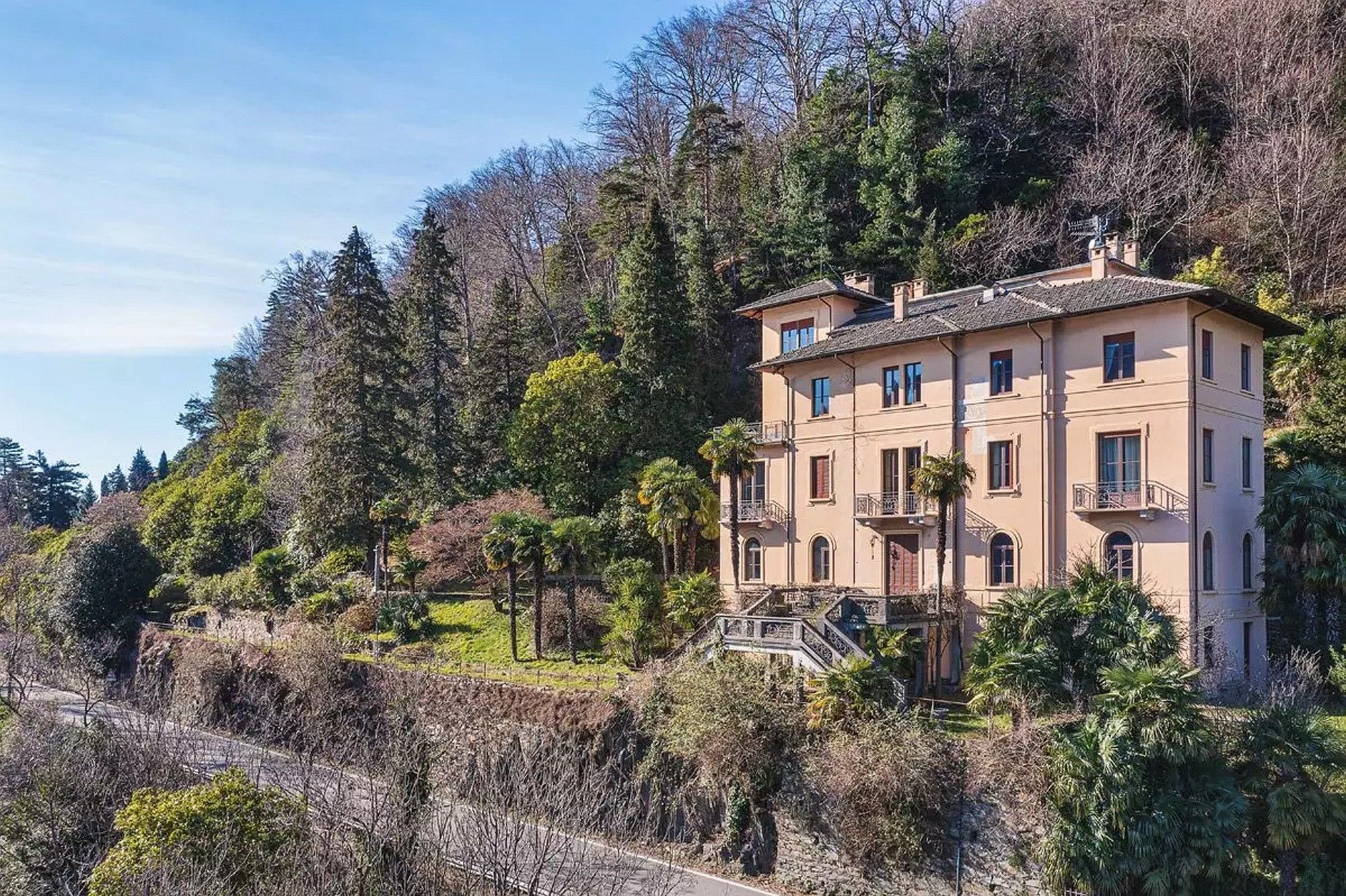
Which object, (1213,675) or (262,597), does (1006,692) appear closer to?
(1213,675)

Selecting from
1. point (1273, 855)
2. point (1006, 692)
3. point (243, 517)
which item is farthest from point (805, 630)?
point (243, 517)

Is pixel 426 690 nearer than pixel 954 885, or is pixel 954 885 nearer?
pixel 954 885

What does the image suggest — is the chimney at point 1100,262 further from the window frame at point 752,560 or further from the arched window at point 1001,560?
the window frame at point 752,560

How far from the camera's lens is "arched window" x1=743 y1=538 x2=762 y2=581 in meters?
37.9

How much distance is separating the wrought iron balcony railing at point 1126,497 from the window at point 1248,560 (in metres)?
4.48

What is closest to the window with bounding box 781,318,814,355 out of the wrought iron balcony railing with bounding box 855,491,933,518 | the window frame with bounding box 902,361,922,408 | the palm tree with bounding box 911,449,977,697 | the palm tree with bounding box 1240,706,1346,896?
the window frame with bounding box 902,361,922,408

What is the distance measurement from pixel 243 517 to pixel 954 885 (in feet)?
158

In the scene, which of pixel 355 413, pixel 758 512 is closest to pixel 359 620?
pixel 355 413

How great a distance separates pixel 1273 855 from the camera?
1914cm

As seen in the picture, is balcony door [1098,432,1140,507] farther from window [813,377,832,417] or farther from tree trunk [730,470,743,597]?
tree trunk [730,470,743,597]

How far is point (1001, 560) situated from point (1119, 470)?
4.53 metres

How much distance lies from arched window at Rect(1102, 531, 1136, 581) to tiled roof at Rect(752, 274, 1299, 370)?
6.72m

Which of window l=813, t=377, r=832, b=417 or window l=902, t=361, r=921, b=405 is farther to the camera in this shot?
window l=813, t=377, r=832, b=417

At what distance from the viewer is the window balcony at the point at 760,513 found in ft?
122
